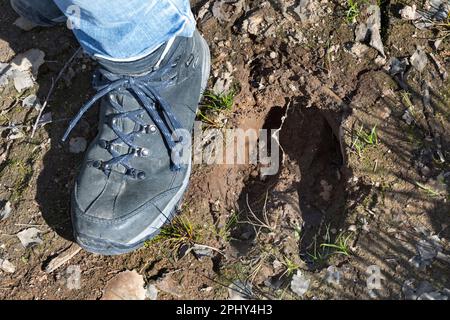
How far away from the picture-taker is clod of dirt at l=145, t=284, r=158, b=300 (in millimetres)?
2424

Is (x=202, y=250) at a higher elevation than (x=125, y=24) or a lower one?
lower

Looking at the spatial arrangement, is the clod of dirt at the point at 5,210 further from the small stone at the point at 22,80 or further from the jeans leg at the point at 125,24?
the jeans leg at the point at 125,24

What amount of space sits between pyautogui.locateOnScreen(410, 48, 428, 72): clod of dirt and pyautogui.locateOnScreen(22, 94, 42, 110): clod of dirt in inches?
63.5

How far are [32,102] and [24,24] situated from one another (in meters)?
0.42

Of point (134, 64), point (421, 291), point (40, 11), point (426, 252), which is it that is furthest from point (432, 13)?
point (40, 11)

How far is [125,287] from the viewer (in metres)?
2.44

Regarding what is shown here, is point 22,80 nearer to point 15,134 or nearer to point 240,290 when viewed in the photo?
point 15,134

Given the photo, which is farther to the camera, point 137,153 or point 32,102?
point 32,102

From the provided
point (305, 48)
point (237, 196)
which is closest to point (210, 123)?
point (237, 196)

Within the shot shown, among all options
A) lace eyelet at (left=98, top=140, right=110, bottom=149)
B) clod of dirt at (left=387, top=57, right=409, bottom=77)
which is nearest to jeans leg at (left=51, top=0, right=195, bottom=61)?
lace eyelet at (left=98, top=140, right=110, bottom=149)

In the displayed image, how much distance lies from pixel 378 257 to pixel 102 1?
1.31m

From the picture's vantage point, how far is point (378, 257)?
2336 millimetres

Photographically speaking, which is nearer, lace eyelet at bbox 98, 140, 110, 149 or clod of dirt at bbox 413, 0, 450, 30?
lace eyelet at bbox 98, 140, 110, 149

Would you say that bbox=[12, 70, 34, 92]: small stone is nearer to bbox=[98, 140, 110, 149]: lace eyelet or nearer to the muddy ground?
the muddy ground
